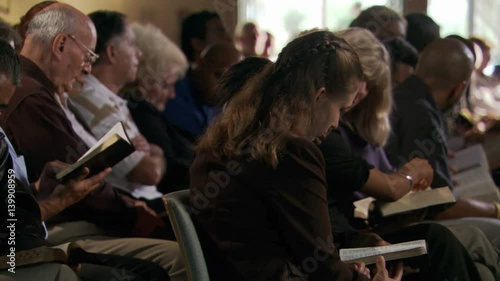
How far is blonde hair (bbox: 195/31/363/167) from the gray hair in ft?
3.12

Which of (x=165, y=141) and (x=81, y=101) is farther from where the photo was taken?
(x=165, y=141)

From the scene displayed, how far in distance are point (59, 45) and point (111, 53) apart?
28.5 inches

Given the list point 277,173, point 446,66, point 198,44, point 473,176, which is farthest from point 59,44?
point 198,44

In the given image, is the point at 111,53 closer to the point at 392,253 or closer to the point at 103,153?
the point at 103,153

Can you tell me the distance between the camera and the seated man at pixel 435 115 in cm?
371

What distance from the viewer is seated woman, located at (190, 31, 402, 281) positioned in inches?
84.4

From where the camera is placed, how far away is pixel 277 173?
7.01 ft

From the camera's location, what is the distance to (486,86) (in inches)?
221

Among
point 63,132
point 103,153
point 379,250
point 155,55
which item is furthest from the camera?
point 155,55

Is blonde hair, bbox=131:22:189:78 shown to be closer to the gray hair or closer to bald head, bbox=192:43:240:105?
bald head, bbox=192:43:240:105

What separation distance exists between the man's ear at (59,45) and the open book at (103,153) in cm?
60

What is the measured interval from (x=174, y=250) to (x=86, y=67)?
72 cm

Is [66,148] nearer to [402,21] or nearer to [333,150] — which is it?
[333,150]

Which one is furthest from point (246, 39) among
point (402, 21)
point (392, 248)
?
point (392, 248)
